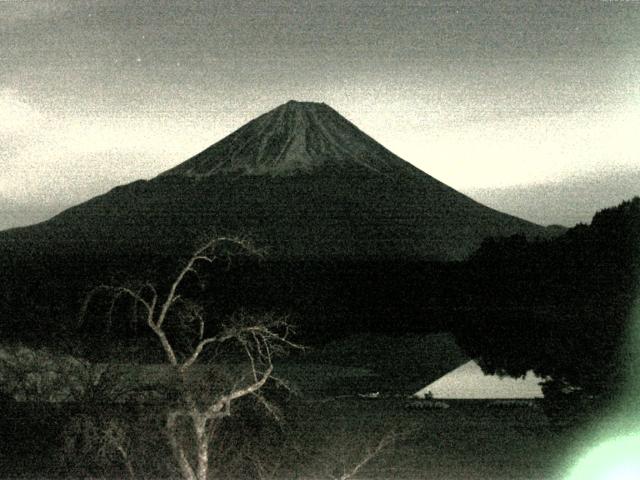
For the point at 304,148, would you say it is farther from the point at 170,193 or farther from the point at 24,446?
the point at 24,446

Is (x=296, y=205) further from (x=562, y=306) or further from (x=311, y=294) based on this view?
(x=562, y=306)

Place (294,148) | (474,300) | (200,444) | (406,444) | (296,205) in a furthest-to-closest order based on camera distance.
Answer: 1. (294,148)
2. (296,205)
3. (474,300)
4. (406,444)
5. (200,444)

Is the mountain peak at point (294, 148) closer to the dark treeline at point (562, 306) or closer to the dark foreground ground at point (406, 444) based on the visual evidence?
the dark treeline at point (562, 306)

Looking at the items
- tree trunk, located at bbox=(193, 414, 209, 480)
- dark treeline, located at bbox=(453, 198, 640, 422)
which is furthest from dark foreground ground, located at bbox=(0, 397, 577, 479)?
tree trunk, located at bbox=(193, 414, 209, 480)

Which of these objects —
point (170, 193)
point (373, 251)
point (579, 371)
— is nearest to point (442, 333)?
point (579, 371)

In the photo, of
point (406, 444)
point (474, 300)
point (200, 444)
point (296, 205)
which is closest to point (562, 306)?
point (474, 300)

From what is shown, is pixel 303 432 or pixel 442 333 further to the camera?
pixel 442 333
